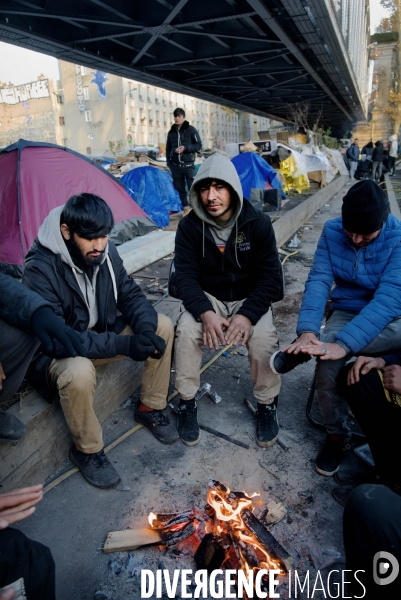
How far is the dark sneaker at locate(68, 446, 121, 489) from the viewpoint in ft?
7.98

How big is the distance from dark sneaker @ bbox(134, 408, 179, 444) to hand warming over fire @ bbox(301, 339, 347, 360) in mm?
1128

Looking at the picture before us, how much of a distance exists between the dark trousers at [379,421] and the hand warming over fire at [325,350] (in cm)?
20

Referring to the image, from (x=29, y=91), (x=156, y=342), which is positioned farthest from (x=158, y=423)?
(x=29, y=91)

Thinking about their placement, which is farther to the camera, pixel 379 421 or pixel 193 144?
pixel 193 144

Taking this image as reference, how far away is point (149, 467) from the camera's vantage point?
2627 millimetres

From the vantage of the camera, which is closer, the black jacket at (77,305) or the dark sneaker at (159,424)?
the black jacket at (77,305)

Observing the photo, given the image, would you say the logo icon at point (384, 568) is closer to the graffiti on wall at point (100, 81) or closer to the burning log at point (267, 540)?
the burning log at point (267, 540)

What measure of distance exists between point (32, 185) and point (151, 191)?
2968 millimetres

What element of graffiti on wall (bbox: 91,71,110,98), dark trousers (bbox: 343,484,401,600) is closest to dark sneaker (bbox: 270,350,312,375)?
dark trousers (bbox: 343,484,401,600)

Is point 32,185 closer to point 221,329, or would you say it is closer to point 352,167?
point 221,329

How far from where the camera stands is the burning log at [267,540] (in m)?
1.93

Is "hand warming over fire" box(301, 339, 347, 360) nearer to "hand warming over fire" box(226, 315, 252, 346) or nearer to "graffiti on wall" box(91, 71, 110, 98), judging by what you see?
"hand warming over fire" box(226, 315, 252, 346)

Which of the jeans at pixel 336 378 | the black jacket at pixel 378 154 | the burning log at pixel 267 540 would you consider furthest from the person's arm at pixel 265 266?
the black jacket at pixel 378 154

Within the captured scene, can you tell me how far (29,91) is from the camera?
46125mm
